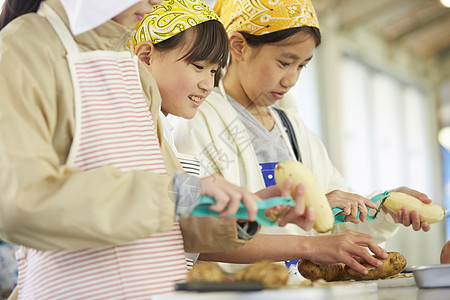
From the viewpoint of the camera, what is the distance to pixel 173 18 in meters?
1.36

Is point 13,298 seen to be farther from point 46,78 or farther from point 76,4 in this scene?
point 76,4

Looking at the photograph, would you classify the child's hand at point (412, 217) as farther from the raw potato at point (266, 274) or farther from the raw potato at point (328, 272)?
the raw potato at point (266, 274)

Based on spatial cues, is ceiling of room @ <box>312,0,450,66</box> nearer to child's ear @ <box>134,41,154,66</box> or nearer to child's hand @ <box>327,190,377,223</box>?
child's ear @ <box>134,41,154,66</box>

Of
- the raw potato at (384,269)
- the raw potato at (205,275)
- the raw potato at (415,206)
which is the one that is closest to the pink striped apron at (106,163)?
the raw potato at (205,275)

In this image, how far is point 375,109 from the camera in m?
7.38

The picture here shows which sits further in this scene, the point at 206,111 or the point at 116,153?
the point at 206,111

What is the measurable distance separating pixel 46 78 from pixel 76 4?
0.44 feet

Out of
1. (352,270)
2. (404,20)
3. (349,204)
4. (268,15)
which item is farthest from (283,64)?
(404,20)

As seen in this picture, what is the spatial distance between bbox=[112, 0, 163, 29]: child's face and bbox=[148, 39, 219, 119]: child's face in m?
0.34

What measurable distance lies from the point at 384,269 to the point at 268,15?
793 mm

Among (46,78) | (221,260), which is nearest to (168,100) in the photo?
(221,260)

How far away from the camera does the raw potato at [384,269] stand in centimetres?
123

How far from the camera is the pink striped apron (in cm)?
89

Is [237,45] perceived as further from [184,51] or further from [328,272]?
[328,272]
